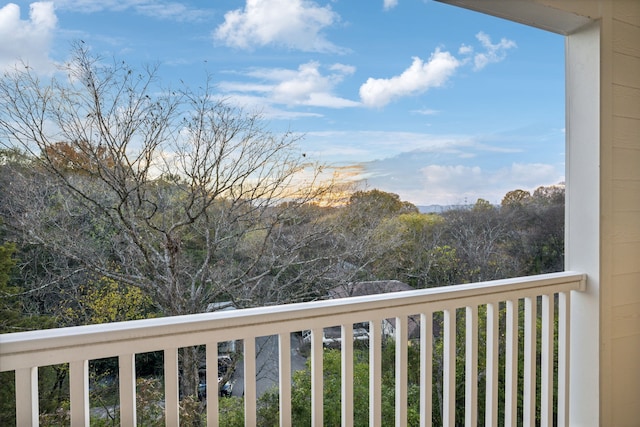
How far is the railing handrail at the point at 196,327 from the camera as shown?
113 centimetres

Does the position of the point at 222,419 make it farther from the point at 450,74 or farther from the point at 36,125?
the point at 450,74

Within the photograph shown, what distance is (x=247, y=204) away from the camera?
1942 millimetres

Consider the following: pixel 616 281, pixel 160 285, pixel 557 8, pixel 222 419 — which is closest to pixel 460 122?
pixel 557 8

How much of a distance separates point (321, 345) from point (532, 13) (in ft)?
5.46

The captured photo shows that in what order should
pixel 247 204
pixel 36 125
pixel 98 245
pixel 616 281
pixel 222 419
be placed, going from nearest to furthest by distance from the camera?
pixel 36 125
pixel 98 245
pixel 222 419
pixel 247 204
pixel 616 281

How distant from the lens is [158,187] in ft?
5.91

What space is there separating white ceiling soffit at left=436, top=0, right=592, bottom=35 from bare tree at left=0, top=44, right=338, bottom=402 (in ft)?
3.17

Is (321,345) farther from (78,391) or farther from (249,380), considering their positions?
(78,391)

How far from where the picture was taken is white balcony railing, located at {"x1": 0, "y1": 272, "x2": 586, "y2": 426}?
1.17 meters

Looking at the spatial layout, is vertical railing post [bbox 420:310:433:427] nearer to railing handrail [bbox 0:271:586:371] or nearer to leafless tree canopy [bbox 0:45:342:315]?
railing handrail [bbox 0:271:586:371]

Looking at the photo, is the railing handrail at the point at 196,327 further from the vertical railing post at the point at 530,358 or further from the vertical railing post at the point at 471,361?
the vertical railing post at the point at 530,358

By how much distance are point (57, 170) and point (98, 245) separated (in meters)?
0.30

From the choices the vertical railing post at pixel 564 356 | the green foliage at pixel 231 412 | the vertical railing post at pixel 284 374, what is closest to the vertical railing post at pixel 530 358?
the vertical railing post at pixel 564 356

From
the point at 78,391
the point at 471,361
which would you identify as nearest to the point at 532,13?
the point at 471,361
